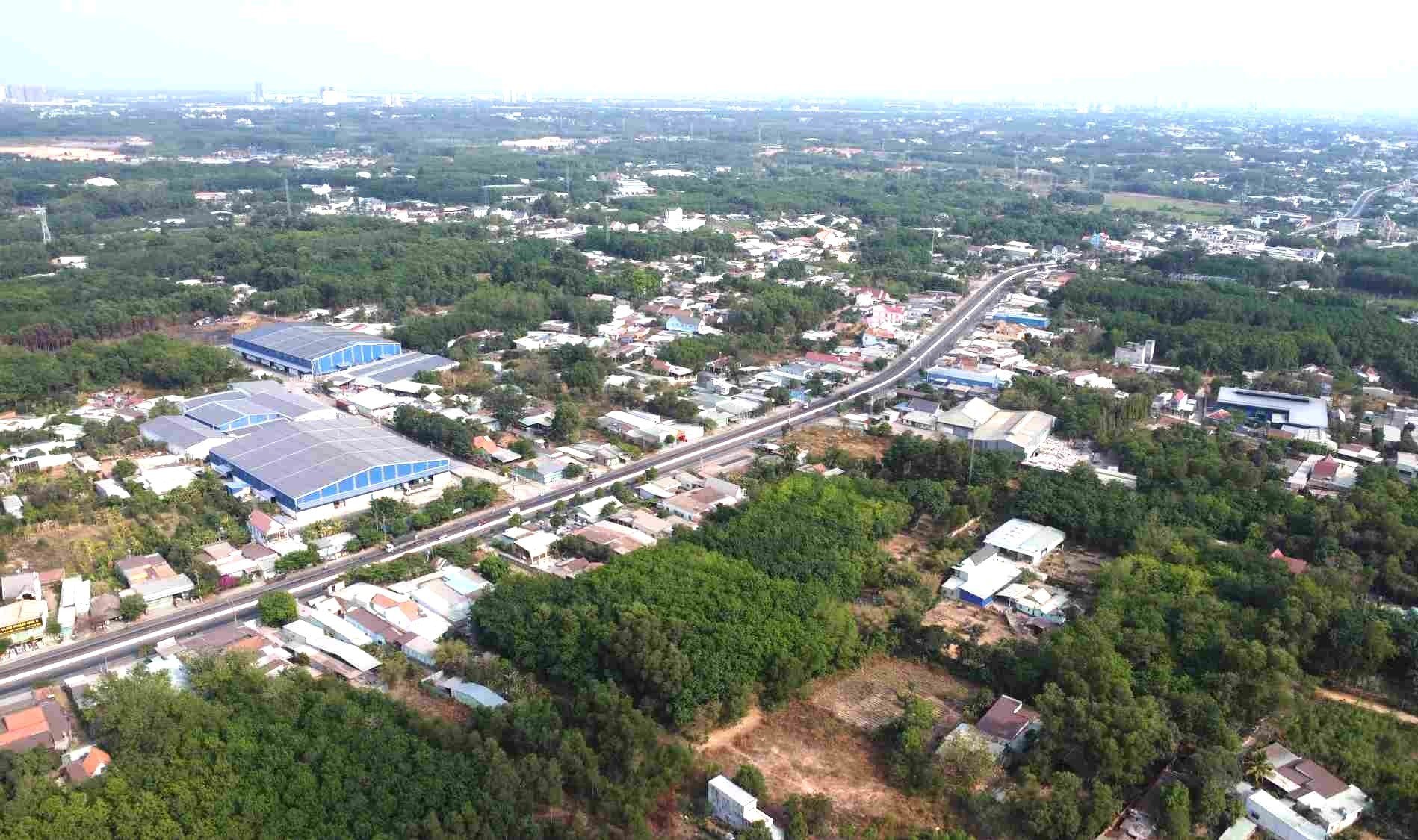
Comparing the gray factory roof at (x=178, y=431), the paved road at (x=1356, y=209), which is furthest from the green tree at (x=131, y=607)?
the paved road at (x=1356, y=209)

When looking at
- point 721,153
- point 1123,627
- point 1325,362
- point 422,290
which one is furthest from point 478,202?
point 1123,627

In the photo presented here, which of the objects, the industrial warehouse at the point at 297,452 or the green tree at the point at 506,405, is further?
the green tree at the point at 506,405

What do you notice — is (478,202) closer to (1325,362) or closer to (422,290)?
(422,290)

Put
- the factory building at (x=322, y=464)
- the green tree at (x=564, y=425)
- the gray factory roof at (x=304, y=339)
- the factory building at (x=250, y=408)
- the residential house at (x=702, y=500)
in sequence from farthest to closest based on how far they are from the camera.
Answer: the gray factory roof at (x=304, y=339), the green tree at (x=564, y=425), the factory building at (x=250, y=408), the factory building at (x=322, y=464), the residential house at (x=702, y=500)

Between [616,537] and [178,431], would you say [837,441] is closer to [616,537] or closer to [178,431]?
[616,537]

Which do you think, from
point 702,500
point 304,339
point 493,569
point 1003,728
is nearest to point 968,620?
point 1003,728

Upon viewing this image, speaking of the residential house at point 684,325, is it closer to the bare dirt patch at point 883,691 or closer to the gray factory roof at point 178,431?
the gray factory roof at point 178,431
